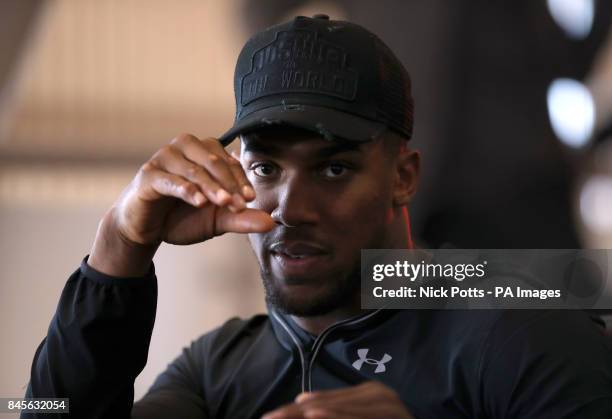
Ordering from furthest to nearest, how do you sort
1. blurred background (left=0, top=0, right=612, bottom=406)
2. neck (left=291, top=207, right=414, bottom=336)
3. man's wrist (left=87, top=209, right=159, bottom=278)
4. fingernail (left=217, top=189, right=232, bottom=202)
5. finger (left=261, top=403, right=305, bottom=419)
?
blurred background (left=0, top=0, right=612, bottom=406)
neck (left=291, top=207, right=414, bottom=336)
man's wrist (left=87, top=209, right=159, bottom=278)
fingernail (left=217, top=189, right=232, bottom=202)
finger (left=261, top=403, right=305, bottom=419)

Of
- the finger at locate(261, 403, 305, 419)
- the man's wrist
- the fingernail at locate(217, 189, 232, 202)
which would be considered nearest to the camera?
the finger at locate(261, 403, 305, 419)

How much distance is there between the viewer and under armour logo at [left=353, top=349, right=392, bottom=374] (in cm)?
102

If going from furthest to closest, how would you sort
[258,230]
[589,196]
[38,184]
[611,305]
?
[38,184], [589,196], [611,305], [258,230]

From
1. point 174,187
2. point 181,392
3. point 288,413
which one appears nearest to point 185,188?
point 174,187

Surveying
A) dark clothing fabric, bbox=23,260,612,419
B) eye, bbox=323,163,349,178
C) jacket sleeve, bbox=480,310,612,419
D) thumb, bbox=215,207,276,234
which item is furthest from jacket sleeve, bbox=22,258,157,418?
jacket sleeve, bbox=480,310,612,419

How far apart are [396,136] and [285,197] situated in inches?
6.6

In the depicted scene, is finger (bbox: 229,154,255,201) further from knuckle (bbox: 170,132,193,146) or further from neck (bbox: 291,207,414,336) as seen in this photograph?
neck (bbox: 291,207,414,336)

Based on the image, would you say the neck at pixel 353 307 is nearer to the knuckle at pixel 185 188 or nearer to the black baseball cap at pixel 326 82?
the black baseball cap at pixel 326 82

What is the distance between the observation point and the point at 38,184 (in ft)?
13.3

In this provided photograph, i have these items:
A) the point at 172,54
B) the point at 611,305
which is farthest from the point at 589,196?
the point at 172,54

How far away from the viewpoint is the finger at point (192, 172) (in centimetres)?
85

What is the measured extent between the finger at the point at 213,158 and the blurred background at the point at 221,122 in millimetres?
628

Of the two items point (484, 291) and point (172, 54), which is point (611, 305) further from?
point (172, 54)

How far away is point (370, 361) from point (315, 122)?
0.91 ft
